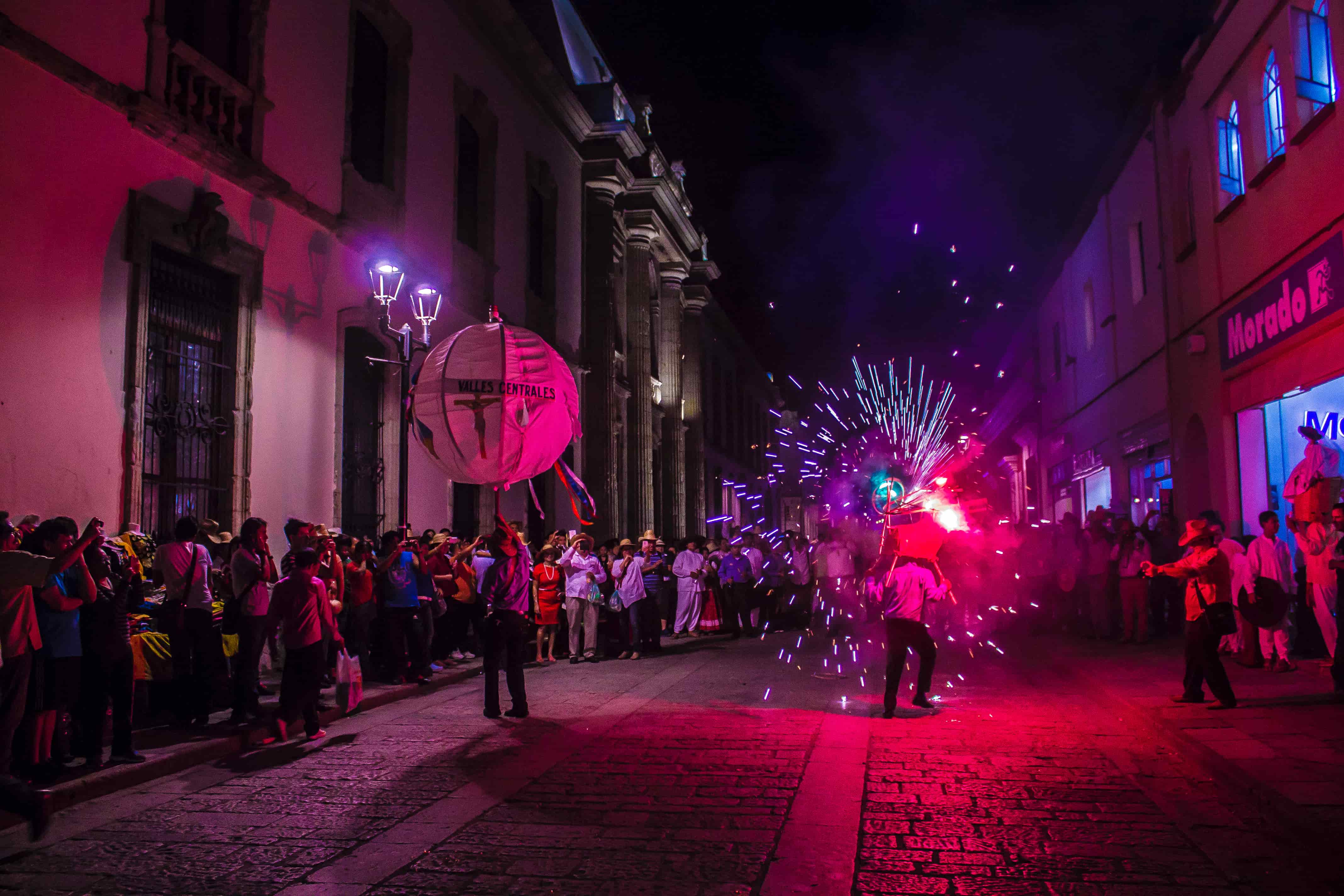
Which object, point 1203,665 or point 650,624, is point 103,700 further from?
point 650,624

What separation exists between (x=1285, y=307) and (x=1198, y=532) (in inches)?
191

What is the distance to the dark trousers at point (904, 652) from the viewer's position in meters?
9.01

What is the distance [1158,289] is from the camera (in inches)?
699

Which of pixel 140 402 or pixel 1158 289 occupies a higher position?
pixel 1158 289

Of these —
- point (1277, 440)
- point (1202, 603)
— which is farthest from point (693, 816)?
point (1277, 440)

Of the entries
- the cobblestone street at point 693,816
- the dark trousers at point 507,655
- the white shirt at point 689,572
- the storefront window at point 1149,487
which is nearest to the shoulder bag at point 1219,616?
the cobblestone street at point 693,816

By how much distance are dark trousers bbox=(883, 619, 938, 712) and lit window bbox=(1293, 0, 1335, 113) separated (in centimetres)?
735

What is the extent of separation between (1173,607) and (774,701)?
8.08m

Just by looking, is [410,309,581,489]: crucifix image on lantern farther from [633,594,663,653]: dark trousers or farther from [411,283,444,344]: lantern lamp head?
[633,594,663,653]: dark trousers

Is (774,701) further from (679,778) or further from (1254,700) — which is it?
(1254,700)

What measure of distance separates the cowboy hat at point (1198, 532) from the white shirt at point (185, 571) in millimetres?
8216

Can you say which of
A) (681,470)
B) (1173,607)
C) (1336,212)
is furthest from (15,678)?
(681,470)

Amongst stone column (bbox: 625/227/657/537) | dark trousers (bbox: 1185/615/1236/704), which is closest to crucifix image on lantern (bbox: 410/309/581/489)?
dark trousers (bbox: 1185/615/1236/704)

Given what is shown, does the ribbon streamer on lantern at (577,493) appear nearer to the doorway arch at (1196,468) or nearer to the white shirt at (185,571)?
the white shirt at (185,571)
